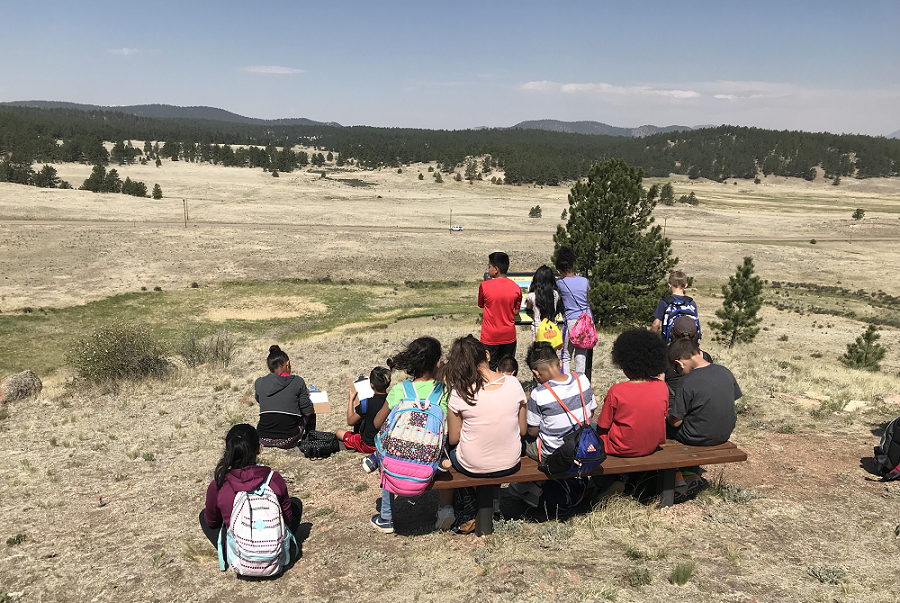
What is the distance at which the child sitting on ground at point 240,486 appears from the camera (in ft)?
14.1

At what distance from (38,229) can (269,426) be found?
49.6m

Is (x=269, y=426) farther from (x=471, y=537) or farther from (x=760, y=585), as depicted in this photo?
(x=760, y=585)

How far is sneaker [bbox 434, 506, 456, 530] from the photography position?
5.03 m

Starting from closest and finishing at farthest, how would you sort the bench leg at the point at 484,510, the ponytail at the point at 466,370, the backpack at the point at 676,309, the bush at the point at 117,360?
the ponytail at the point at 466,370 → the bench leg at the point at 484,510 → the backpack at the point at 676,309 → the bush at the point at 117,360

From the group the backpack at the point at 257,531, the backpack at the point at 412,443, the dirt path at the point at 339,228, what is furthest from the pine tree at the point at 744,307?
the dirt path at the point at 339,228

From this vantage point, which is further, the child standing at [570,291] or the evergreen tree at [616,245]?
the evergreen tree at [616,245]

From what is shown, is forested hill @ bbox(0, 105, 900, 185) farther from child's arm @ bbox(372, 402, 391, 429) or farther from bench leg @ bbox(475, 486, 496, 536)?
bench leg @ bbox(475, 486, 496, 536)

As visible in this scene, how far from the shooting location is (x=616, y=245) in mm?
20281

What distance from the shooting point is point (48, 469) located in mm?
7418

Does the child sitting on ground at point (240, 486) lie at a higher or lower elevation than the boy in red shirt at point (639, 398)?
lower

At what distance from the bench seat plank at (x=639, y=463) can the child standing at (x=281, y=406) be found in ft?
10.3

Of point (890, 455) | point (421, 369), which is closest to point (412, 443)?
point (421, 369)

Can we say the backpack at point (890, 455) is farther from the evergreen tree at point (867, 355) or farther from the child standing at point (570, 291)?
the evergreen tree at point (867, 355)

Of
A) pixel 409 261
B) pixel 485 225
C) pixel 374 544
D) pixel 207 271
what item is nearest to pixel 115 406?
pixel 374 544
